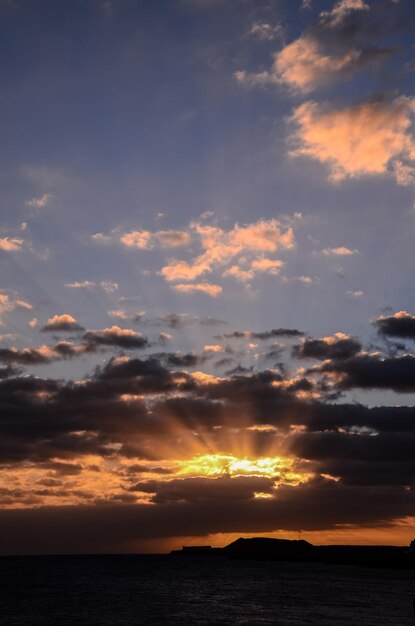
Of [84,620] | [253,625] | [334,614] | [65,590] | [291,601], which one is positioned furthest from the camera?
[65,590]

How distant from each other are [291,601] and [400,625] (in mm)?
40573

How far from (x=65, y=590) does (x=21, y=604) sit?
35469mm

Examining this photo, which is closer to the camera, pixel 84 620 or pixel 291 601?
pixel 84 620

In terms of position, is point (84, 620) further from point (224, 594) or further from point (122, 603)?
point (224, 594)

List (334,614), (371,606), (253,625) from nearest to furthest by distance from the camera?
(253,625) → (334,614) → (371,606)

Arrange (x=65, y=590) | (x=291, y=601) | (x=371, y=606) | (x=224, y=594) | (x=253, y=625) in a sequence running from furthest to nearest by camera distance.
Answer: (x=65, y=590) → (x=224, y=594) → (x=291, y=601) → (x=371, y=606) → (x=253, y=625)

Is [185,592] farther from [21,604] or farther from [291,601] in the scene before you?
[21,604]

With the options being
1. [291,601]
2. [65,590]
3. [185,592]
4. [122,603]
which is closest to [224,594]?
[185,592]

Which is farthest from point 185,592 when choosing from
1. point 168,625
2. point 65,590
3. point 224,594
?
point 168,625

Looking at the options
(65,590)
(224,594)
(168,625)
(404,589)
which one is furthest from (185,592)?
(168,625)

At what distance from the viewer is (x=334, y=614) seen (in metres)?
98.9

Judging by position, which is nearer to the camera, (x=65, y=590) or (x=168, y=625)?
(x=168, y=625)

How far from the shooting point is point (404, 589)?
153 metres

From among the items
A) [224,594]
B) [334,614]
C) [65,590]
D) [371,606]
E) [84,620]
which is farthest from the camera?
[65,590]
